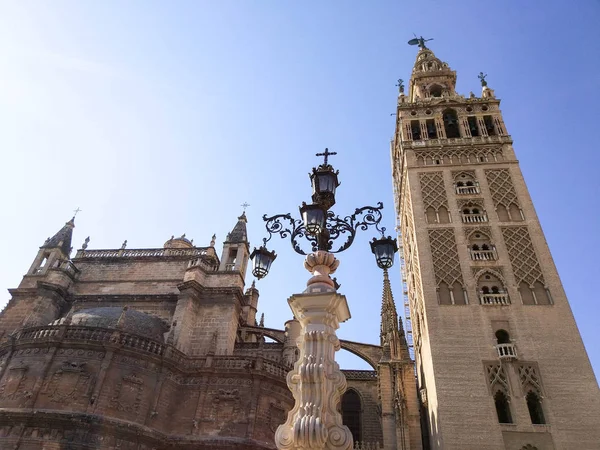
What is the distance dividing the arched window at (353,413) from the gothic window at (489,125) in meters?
16.8

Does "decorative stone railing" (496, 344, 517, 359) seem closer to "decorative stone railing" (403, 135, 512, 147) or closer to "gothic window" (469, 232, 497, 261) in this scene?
"gothic window" (469, 232, 497, 261)

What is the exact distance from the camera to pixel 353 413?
23469 millimetres

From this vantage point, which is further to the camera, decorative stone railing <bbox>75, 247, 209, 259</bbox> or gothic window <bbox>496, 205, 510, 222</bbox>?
decorative stone railing <bbox>75, 247, 209, 259</bbox>

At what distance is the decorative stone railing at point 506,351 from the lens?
16438 millimetres

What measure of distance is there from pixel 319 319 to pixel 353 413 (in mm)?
19331

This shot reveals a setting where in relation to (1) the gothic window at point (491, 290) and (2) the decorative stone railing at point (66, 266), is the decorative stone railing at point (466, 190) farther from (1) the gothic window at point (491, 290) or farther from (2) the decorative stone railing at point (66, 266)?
(2) the decorative stone railing at point (66, 266)

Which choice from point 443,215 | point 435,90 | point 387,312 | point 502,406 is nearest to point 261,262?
point 502,406

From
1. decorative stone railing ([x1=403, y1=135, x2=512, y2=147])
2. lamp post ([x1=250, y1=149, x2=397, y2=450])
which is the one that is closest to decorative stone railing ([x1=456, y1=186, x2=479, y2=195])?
decorative stone railing ([x1=403, y1=135, x2=512, y2=147])

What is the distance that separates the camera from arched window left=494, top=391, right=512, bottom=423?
15.7m

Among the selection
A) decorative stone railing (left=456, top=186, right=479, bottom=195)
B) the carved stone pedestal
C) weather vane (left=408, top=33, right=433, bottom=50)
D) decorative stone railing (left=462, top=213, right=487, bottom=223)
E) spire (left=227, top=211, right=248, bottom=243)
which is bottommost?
the carved stone pedestal

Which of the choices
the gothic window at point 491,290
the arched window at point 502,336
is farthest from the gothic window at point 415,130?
the arched window at point 502,336

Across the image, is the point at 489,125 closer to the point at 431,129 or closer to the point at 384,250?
the point at 431,129

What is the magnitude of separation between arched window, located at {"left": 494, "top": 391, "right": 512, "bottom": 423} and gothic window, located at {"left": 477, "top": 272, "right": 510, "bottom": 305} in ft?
12.2

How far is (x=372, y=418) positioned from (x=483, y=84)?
73.9 feet
